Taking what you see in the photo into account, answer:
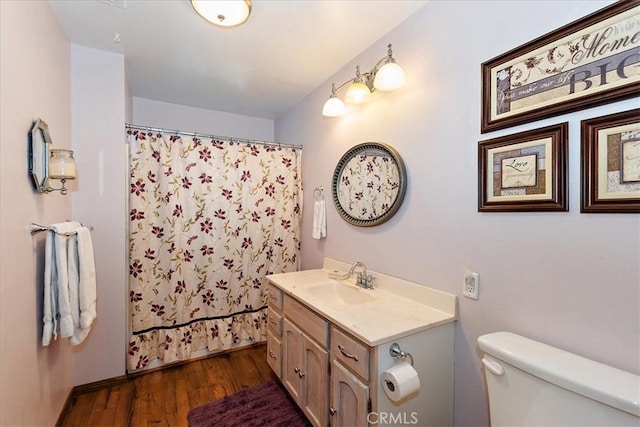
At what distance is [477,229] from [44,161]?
6.87 feet

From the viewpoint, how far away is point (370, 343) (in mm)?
1083

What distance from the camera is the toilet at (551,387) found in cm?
74

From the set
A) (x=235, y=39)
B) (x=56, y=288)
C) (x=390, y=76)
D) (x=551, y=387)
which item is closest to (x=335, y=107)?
(x=390, y=76)

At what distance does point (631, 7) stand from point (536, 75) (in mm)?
267

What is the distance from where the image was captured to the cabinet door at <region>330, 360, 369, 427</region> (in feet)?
3.79

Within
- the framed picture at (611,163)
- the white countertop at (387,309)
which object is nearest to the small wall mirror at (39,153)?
the white countertop at (387,309)

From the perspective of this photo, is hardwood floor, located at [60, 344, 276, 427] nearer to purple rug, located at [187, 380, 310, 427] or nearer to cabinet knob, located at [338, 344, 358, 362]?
purple rug, located at [187, 380, 310, 427]

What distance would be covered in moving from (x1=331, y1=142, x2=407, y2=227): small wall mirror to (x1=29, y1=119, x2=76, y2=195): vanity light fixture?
159 cm

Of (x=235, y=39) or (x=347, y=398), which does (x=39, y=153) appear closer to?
(x=235, y=39)

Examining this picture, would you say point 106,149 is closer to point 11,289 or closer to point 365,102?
point 11,289

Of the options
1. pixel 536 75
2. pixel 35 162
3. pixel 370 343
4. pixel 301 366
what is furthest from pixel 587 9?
pixel 35 162

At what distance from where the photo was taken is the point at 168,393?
1907 millimetres

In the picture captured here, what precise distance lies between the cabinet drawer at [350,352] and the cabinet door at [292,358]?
1.16 feet

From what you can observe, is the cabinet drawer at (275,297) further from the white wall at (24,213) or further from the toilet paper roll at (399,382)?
the white wall at (24,213)
